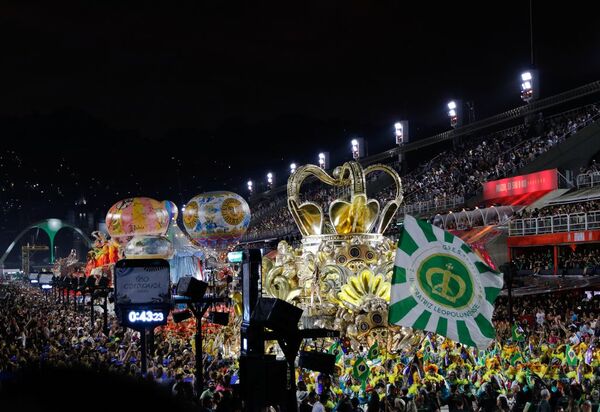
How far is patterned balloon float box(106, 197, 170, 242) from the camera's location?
3769 cm

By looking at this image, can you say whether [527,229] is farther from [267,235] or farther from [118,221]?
[267,235]

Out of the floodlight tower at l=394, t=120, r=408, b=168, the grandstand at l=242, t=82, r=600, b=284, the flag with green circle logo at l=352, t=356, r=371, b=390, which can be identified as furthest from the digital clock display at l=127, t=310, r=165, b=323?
the floodlight tower at l=394, t=120, r=408, b=168

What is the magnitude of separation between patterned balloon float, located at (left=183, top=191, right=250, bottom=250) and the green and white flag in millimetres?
24454

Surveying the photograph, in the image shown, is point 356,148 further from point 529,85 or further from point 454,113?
point 529,85

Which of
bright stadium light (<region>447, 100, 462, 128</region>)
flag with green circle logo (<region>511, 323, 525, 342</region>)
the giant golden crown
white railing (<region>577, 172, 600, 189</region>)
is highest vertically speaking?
bright stadium light (<region>447, 100, 462, 128</region>)

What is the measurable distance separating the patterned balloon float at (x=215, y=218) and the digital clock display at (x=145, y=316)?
2140 cm

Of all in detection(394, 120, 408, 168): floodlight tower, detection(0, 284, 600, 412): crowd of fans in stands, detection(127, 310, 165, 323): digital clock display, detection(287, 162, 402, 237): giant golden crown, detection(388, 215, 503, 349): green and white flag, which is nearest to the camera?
detection(388, 215, 503, 349): green and white flag

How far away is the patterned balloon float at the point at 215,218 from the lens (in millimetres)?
34031

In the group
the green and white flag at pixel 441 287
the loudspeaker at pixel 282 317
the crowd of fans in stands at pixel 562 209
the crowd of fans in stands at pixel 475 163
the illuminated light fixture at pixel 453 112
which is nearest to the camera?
the loudspeaker at pixel 282 317

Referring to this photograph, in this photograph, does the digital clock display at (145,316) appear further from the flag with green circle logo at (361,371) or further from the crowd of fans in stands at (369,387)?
the flag with green circle logo at (361,371)

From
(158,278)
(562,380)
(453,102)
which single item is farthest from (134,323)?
A: (453,102)

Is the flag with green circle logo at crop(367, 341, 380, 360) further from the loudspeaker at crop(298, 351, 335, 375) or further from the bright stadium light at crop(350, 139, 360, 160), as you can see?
the bright stadium light at crop(350, 139, 360, 160)

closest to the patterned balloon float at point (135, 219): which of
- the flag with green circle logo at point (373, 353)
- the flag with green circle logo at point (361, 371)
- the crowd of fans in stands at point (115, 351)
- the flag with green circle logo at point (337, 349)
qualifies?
the crowd of fans in stands at point (115, 351)

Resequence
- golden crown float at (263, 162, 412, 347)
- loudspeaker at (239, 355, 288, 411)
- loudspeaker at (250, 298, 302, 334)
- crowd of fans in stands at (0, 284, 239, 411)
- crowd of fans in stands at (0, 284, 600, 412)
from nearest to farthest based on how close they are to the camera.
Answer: loudspeaker at (239, 355, 288, 411) < loudspeaker at (250, 298, 302, 334) < crowd of fans in stands at (0, 284, 600, 412) < crowd of fans in stands at (0, 284, 239, 411) < golden crown float at (263, 162, 412, 347)
